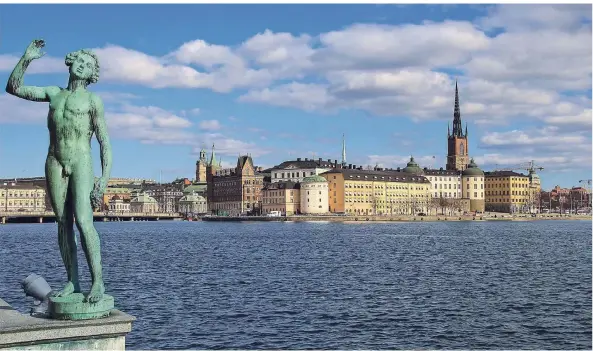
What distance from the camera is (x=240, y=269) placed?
1415 inches

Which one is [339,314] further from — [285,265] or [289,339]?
[285,265]

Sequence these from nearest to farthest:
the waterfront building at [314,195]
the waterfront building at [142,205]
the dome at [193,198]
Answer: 1. the waterfront building at [314,195]
2. the waterfront building at [142,205]
3. the dome at [193,198]

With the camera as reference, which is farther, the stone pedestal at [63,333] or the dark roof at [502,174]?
the dark roof at [502,174]

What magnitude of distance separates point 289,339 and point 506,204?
17110 cm

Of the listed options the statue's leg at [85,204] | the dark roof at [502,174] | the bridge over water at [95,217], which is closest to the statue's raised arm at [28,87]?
the statue's leg at [85,204]

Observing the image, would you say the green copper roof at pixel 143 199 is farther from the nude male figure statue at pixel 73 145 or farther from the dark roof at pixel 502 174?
the nude male figure statue at pixel 73 145

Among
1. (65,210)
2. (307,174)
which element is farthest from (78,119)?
(307,174)

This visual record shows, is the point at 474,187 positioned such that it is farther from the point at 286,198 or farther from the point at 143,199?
the point at 143,199

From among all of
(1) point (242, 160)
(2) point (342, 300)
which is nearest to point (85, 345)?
(2) point (342, 300)

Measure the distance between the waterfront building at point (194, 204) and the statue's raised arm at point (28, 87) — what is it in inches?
7046

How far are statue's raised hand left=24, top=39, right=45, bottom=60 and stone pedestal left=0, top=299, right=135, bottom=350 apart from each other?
2356 millimetres

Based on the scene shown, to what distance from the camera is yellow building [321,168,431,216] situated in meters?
150

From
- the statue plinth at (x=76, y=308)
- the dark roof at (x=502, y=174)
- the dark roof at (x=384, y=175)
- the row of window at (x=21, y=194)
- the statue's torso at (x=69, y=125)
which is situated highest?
the dark roof at (x=502, y=174)

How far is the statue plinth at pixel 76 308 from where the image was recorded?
6508mm
